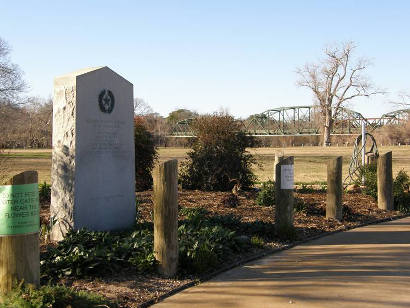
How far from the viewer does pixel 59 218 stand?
7.71 meters

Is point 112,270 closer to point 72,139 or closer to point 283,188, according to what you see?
point 72,139

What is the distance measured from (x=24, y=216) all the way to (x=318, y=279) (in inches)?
128

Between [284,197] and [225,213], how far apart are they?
82.2 inches

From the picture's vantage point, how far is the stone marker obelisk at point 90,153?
7.64 m

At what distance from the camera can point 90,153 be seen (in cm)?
790

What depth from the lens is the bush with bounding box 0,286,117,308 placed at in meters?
4.32

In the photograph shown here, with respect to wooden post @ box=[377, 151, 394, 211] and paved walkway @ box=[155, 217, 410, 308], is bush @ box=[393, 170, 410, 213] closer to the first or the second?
wooden post @ box=[377, 151, 394, 211]

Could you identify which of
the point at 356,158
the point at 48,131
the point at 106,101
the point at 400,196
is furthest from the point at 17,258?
the point at 48,131

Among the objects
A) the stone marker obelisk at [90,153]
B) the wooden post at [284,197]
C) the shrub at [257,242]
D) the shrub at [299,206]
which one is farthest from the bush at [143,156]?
the shrub at [257,242]

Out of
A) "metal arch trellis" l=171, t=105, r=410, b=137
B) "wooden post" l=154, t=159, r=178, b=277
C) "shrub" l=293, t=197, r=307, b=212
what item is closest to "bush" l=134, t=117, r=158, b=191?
"shrub" l=293, t=197, r=307, b=212

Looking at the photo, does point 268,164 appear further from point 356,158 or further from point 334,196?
point 334,196

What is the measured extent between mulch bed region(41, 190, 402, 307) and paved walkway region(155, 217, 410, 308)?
0.95ft

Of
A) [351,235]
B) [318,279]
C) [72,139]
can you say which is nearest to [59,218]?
[72,139]

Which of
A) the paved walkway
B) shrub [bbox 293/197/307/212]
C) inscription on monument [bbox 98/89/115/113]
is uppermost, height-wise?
inscription on monument [bbox 98/89/115/113]
